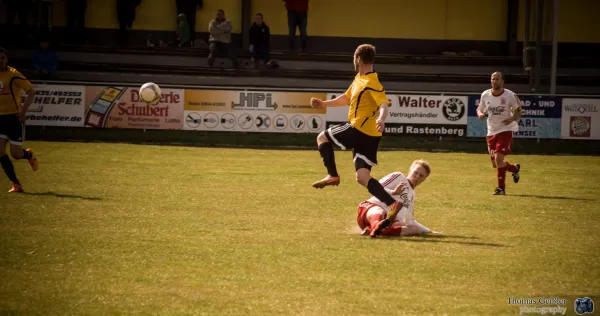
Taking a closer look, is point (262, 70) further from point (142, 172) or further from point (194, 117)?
point (142, 172)

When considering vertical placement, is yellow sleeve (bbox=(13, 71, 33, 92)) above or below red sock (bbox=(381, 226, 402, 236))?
above

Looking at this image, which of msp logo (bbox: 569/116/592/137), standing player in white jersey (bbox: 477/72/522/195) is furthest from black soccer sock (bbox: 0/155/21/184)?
msp logo (bbox: 569/116/592/137)

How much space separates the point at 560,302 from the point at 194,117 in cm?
2088

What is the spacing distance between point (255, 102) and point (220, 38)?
20.7 feet

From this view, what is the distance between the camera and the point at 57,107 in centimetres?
2748

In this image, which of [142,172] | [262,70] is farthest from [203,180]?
[262,70]

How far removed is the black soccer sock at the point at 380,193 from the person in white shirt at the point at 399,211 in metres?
0.21

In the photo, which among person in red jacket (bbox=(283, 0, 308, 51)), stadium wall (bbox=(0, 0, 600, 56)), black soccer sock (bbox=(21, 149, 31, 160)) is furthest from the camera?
stadium wall (bbox=(0, 0, 600, 56))

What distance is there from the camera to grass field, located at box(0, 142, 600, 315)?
25.1ft

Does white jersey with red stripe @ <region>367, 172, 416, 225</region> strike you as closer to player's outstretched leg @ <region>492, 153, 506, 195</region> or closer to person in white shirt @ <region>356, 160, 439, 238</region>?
person in white shirt @ <region>356, 160, 439, 238</region>

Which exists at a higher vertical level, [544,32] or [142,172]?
[544,32]

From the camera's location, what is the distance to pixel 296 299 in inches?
302

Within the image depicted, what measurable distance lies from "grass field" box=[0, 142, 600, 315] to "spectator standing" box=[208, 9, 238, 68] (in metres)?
14.8
